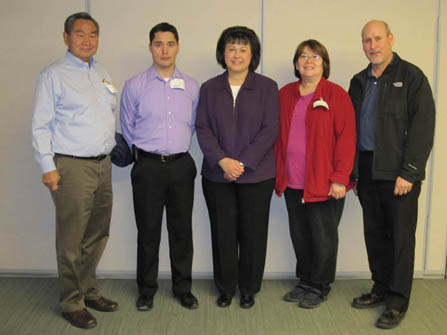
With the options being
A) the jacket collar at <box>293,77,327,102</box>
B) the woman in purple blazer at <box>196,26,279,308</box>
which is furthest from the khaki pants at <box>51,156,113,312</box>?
the jacket collar at <box>293,77,327,102</box>

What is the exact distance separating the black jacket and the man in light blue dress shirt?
63.7 inches

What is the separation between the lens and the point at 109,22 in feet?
10.4

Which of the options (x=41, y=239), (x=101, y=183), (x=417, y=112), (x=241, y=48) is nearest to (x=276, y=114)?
(x=241, y=48)

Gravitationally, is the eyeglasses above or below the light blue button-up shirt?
above

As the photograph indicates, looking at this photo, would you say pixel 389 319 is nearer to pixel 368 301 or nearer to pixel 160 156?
pixel 368 301

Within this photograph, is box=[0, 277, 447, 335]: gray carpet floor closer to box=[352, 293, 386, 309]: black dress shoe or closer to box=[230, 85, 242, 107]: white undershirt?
box=[352, 293, 386, 309]: black dress shoe

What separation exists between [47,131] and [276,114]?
134 centimetres

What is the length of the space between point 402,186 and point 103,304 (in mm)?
1969

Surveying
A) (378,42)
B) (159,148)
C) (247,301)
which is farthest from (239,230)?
(378,42)

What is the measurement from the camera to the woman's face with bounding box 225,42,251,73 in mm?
2680

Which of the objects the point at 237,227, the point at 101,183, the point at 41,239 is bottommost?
the point at 41,239

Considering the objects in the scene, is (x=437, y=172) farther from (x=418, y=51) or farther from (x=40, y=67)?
(x=40, y=67)

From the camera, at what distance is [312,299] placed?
2902 millimetres

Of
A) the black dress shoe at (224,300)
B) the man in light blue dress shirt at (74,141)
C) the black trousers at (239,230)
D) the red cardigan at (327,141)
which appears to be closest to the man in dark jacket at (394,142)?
the red cardigan at (327,141)
